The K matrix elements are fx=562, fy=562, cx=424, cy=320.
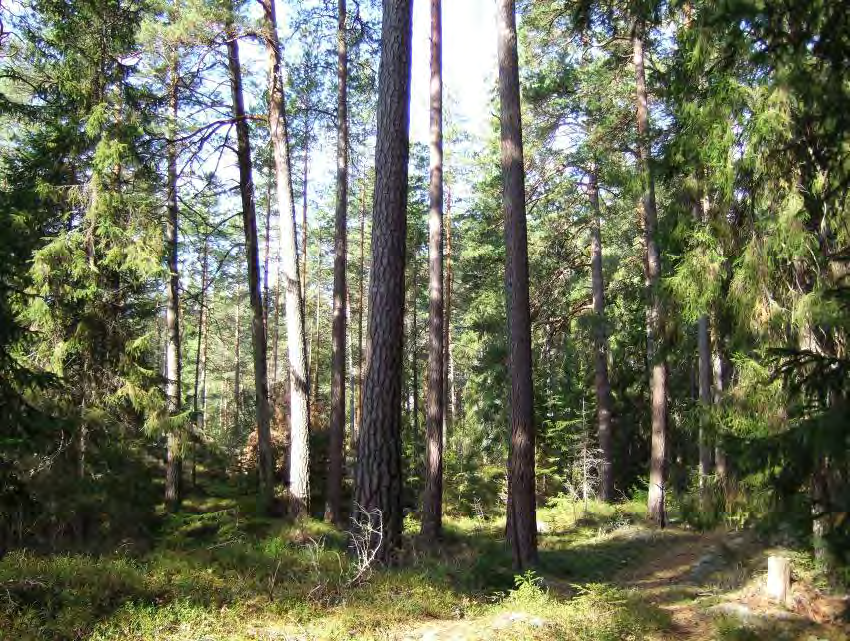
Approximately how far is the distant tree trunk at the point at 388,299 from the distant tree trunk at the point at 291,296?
4238mm

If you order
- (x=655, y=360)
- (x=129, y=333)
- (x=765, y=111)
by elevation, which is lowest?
(x=655, y=360)

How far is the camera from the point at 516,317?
8.29m

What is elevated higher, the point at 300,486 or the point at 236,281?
the point at 236,281

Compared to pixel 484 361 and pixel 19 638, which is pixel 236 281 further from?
pixel 19 638

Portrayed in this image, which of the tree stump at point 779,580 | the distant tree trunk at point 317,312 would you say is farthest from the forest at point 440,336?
the distant tree trunk at point 317,312

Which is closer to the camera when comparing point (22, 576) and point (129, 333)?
point (22, 576)

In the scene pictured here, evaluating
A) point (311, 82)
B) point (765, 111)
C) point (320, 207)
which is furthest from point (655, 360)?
point (320, 207)

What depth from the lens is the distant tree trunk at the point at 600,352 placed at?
16312 millimetres

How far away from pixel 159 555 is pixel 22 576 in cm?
149

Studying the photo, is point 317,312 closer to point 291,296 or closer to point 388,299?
point 291,296

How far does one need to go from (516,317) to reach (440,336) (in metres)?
4.97

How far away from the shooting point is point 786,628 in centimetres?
562

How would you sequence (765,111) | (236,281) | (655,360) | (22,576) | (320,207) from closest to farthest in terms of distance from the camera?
(22,576) → (765,111) → (655,360) → (320,207) → (236,281)

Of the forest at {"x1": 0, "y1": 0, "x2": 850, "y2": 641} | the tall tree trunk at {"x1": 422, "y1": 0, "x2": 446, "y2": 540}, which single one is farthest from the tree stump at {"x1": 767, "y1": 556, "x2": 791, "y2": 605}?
the tall tree trunk at {"x1": 422, "y1": 0, "x2": 446, "y2": 540}
